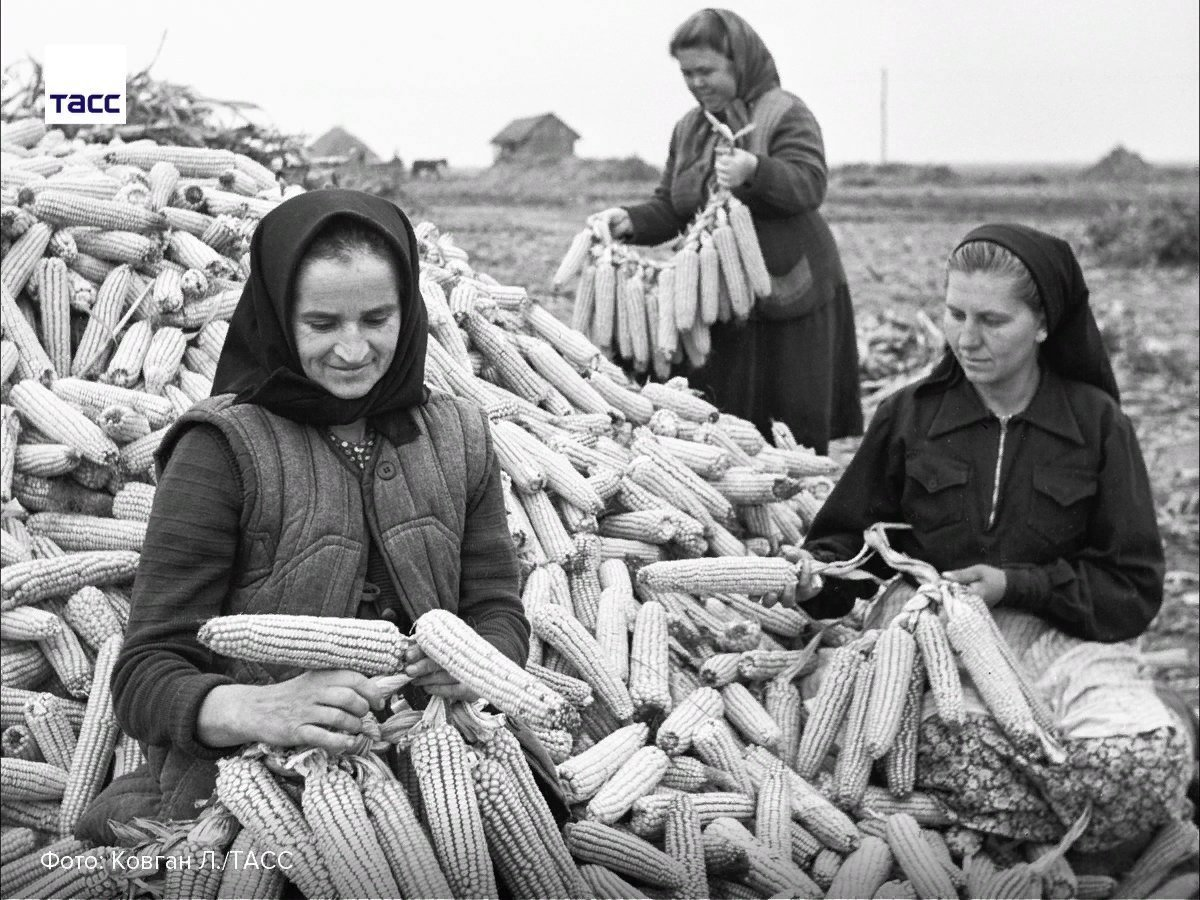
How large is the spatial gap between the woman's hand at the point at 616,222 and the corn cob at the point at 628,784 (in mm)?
3569

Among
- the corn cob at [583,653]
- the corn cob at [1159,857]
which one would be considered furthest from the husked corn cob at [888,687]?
the corn cob at [1159,857]

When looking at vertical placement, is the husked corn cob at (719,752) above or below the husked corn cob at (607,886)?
above

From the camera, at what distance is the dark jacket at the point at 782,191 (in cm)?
646

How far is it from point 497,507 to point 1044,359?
6.96ft

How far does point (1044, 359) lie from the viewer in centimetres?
433

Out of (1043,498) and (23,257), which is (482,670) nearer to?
(1043,498)

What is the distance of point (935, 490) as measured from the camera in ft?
14.4

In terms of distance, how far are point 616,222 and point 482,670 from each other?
187 inches

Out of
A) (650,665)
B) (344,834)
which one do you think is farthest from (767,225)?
(344,834)

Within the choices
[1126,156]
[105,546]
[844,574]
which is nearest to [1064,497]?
[844,574]

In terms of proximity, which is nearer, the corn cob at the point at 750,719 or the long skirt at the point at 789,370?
the corn cob at the point at 750,719

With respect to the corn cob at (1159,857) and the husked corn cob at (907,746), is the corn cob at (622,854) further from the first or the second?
the corn cob at (1159,857)

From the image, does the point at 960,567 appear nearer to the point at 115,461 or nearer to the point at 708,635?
the point at 708,635

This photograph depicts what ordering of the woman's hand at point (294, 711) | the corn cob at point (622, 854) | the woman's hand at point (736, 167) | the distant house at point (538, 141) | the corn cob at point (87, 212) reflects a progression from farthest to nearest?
the distant house at point (538, 141), the woman's hand at point (736, 167), the corn cob at point (87, 212), the corn cob at point (622, 854), the woman's hand at point (294, 711)
